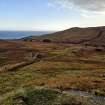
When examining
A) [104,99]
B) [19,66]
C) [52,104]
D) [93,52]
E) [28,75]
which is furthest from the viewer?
[93,52]

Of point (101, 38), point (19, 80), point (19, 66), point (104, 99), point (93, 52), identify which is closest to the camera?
point (104, 99)

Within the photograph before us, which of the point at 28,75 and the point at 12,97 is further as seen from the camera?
the point at 28,75

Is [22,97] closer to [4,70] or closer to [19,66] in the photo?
[4,70]

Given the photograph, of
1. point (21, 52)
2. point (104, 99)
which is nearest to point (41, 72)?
point (104, 99)

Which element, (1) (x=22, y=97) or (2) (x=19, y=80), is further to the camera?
(2) (x=19, y=80)

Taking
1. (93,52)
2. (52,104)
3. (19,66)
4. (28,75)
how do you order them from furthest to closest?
(93,52) → (19,66) → (28,75) → (52,104)

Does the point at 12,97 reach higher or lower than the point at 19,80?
higher

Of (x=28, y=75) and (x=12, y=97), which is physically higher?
(x=12, y=97)

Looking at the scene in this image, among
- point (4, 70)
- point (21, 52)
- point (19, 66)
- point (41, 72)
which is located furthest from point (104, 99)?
point (21, 52)

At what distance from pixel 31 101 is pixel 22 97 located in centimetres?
88

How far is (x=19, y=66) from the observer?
219ft

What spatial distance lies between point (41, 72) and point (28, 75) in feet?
18.5

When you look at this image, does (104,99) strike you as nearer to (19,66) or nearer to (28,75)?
(28,75)

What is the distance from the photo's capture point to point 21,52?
96.5 meters
